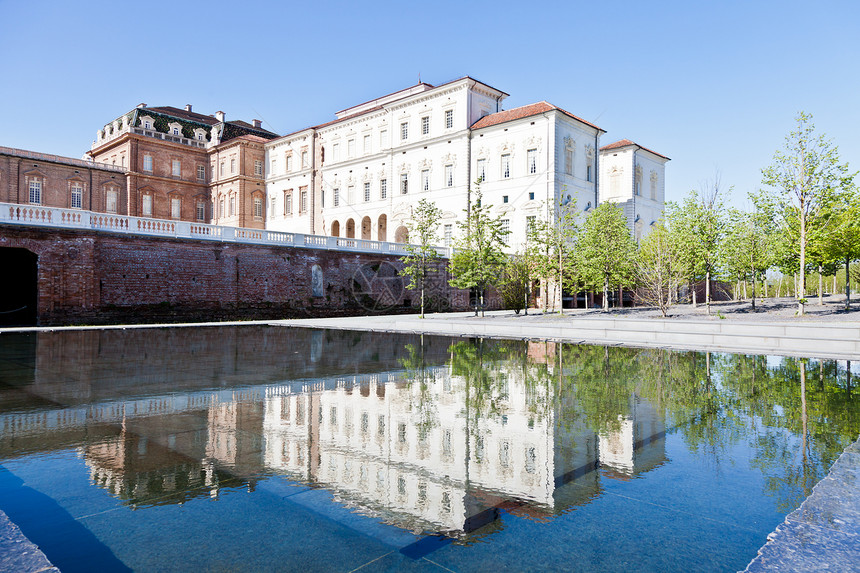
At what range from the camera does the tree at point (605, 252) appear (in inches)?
1212

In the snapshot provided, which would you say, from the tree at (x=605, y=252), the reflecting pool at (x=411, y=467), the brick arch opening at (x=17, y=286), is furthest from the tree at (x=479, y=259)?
the brick arch opening at (x=17, y=286)

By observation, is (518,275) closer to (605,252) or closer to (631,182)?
(605,252)

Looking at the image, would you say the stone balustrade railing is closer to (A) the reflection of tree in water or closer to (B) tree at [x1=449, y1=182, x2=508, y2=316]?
(B) tree at [x1=449, y1=182, x2=508, y2=316]

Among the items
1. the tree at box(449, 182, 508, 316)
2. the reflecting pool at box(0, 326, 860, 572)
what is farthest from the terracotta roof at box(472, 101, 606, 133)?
the reflecting pool at box(0, 326, 860, 572)

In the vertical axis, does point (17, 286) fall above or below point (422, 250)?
below

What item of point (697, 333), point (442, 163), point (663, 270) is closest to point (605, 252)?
point (663, 270)

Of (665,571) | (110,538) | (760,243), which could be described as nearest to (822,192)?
(760,243)

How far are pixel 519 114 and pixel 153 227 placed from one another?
2746cm

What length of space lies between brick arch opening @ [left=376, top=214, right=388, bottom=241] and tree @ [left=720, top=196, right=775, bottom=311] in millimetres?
28254

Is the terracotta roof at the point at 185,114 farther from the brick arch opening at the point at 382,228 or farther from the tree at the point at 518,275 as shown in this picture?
the tree at the point at 518,275

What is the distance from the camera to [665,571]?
2.46m

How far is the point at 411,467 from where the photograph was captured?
3.87 m

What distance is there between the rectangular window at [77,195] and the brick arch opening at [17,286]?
30899mm

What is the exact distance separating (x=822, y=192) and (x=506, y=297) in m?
19.7
